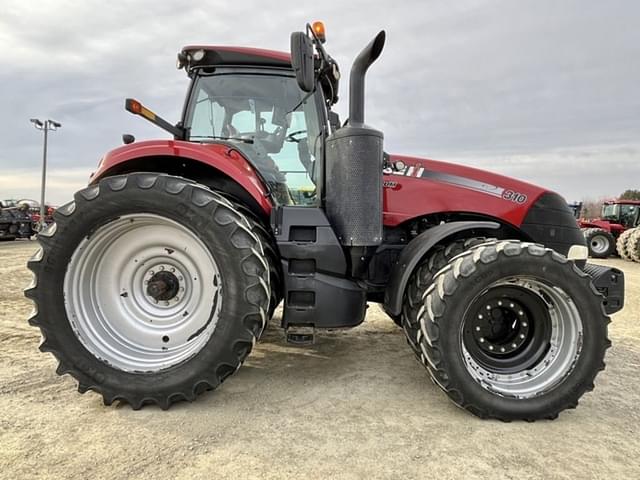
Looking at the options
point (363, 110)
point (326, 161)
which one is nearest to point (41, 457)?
point (326, 161)

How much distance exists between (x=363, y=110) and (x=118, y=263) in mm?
1810

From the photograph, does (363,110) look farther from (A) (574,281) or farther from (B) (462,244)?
(A) (574,281)

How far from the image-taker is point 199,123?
3205 mm

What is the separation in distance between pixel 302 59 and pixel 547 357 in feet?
7.26

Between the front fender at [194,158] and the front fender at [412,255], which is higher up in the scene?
the front fender at [194,158]

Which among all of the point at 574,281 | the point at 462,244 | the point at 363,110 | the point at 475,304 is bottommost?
the point at 475,304

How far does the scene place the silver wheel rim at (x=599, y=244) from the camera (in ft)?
45.3

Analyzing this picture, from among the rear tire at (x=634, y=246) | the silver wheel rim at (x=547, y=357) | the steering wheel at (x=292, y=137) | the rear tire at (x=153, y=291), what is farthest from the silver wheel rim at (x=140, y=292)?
the rear tire at (x=634, y=246)

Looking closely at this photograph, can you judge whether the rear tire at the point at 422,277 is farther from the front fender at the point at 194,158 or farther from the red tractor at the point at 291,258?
the front fender at the point at 194,158

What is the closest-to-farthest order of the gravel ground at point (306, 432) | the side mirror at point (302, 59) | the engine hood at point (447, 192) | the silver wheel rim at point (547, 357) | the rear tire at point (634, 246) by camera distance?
the gravel ground at point (306, 432) < the side mirror at point (302, 59) < the silver wheel rim at point (547, 357) < the engine hood at point (447, 192) < the rear tire at point (634, 246)

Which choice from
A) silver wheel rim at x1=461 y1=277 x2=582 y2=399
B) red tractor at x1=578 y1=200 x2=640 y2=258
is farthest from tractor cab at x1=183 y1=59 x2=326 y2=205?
red tractor at x1=578 y1=200 x2=640 y2=258

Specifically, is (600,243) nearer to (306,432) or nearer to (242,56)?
(242,56)

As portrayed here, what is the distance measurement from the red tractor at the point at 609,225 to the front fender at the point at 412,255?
41.3ft

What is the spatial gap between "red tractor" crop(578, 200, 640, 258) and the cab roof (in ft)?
42.8
